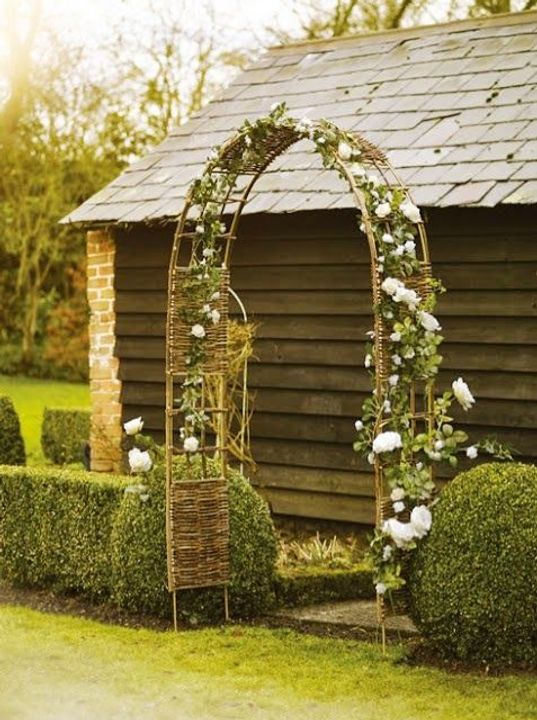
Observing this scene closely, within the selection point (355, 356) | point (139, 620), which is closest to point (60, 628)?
point (139, 620)

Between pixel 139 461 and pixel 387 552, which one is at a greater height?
pixel 139 461

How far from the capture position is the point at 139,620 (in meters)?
7.77

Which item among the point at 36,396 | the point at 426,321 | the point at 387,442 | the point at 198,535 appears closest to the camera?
the point at 387,442

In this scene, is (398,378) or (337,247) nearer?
(398,378)

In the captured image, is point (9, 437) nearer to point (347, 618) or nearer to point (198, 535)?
point (198, 535)

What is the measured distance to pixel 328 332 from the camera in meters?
9.77

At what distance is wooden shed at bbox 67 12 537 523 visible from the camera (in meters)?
8.86

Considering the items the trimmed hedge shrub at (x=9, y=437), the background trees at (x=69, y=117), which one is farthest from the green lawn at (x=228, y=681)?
the background trees at (x=69, y=117)

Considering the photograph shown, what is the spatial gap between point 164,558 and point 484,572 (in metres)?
2.08

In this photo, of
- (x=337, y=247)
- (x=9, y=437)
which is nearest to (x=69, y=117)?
(x=9, y=437)

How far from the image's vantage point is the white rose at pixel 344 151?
693cm

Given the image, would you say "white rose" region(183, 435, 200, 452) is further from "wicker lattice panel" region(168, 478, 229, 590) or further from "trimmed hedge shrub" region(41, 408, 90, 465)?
"trimmed hedge shrub" region(41, 408, 90, 465)

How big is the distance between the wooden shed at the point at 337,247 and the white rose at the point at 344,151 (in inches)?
65.7

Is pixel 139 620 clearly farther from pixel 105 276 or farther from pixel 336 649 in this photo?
pixel 105 276
